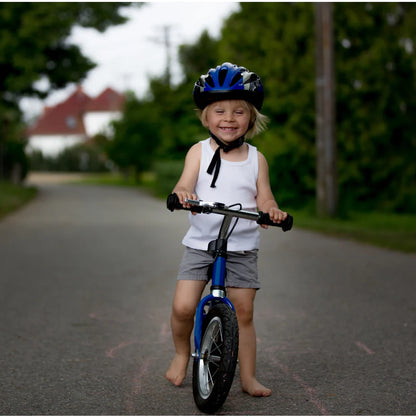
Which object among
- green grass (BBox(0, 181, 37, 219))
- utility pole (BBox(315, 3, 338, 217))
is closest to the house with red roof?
green grass (BBox(0, 181, 37, 219))

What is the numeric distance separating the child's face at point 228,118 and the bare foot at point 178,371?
1.25 meters

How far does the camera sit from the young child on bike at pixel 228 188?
366 cm

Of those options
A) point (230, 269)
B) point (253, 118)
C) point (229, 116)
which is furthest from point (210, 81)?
point (230, 269)

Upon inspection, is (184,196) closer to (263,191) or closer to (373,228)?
(263,191)

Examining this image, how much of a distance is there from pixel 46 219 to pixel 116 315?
10676 mm

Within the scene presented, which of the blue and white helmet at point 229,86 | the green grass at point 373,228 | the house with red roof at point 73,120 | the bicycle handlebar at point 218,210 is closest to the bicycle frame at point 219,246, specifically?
the bicycle handlebar at point 218,210

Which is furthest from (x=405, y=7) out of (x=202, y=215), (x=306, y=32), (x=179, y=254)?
(x=202, y=215)

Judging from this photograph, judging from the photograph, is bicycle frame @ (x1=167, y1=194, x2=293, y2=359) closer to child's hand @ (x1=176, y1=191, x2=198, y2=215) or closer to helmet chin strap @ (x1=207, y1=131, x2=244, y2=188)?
child's hand @ (x1=176, y1=191, x2=198, y2=215)

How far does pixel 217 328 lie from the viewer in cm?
351

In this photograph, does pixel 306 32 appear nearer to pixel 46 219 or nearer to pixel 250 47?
pixel 250 47

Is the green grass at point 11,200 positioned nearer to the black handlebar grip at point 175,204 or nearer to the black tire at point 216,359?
the black tire at point 216,359

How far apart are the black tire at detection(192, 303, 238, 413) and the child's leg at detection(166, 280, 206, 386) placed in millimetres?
139

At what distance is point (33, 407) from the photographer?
11.6 ft

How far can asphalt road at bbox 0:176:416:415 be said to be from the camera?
3676 mm
